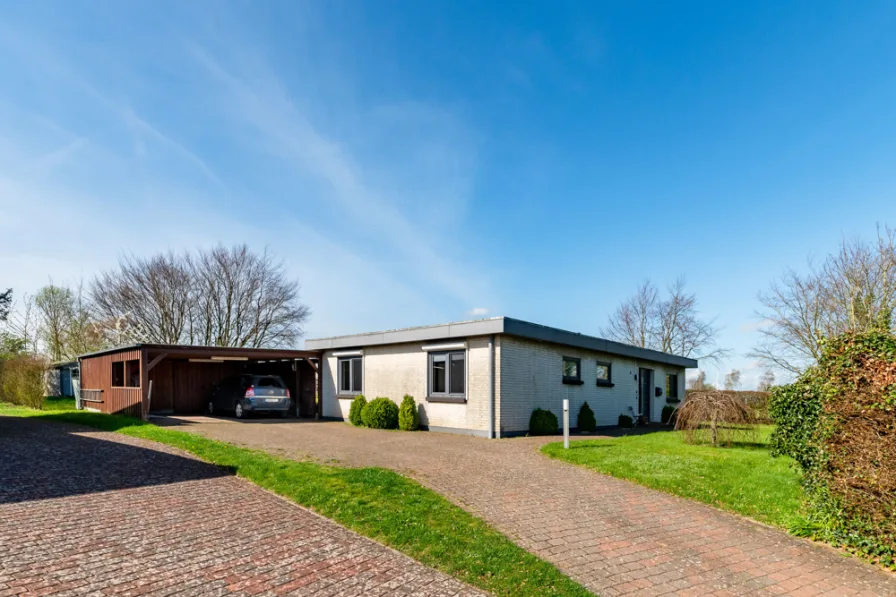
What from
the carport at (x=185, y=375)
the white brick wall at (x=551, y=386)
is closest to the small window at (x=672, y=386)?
the white brick wall at (x=551, y=386)

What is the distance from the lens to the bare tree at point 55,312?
1358 inches

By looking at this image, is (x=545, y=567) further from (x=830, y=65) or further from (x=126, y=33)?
(x=830, y=65)

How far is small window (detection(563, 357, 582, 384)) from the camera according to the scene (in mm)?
16109

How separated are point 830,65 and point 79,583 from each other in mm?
14764

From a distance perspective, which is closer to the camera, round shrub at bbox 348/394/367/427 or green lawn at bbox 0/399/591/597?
green lawn at bbox 0/399/591/597

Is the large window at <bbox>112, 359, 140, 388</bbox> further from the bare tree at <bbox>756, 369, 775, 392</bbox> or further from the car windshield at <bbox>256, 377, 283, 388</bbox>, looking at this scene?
the bare tree at <bbox>756, 369, 775, 392</bbox>

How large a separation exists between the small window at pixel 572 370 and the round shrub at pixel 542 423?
1766mm

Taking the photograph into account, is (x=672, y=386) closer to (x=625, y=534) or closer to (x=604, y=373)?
(x=604, y=373)

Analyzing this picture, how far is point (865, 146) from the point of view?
1222 centimetres

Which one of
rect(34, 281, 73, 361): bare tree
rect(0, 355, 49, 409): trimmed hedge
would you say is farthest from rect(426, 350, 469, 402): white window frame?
rect(34, 281, 73, 361): bare tree


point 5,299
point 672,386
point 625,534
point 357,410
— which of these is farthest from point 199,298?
point 625,534

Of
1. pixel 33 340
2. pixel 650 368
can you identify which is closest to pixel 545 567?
pixel 650 368

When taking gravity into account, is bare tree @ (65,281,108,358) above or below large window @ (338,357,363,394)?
above

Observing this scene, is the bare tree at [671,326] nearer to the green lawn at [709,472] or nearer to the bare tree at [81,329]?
the green lawn at [709,472]
